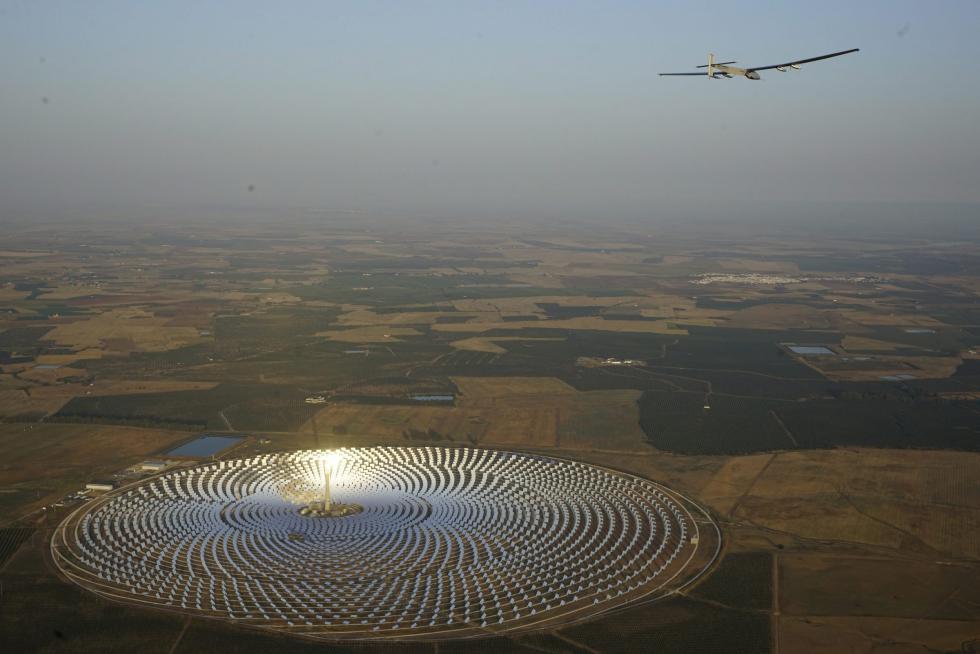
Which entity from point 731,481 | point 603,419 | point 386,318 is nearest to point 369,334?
point 386,318

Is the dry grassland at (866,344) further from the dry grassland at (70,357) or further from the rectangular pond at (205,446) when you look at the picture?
the dry grassland at (70,357)

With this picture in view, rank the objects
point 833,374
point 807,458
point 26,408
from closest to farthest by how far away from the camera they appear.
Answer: point 807,458
point 26,408
point 833,374

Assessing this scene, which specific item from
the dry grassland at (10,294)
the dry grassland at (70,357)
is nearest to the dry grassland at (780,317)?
the dry grassland at (70,357)

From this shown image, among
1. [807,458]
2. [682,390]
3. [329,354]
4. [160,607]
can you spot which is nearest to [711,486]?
[807,458]

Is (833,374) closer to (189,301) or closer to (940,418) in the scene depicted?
(940,418)

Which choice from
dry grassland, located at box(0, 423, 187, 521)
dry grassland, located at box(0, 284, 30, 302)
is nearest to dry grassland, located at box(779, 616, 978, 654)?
dry grassland, located at box(0, 423, 187, 521)

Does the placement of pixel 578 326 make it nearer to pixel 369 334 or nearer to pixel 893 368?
pixel 369 334
